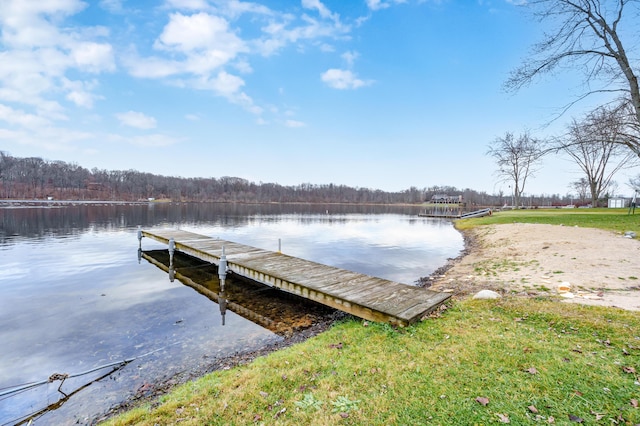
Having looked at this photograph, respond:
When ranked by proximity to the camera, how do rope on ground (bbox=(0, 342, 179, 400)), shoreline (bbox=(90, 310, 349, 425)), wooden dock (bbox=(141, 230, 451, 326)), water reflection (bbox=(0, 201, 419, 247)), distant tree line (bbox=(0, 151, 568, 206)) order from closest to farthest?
shoreline (bbox=(90, 310, 349, 425)) < rope on ground (bbox=(0, 342, 179, 400)) < wooden dock (bbox=(141, 230, 451, 326)) < water reflection (bbox=(0, 201, 419, 247)) < distant tree line (bbox=(0, 151, 568, 206))

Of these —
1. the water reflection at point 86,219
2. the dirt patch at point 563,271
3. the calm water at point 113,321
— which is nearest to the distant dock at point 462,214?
the water reflection at point 86,219

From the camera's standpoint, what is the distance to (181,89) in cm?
3331

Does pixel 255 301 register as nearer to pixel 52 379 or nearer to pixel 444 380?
pixel 52 379

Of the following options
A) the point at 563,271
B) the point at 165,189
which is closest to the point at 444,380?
the point at 563,271

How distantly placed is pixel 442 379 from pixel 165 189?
456 feet

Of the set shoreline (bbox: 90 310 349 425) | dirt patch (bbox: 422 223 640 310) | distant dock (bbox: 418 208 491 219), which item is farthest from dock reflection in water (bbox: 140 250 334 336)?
distant dock (bbox: 418 208 491 219)

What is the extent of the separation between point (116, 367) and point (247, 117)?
4435 cm

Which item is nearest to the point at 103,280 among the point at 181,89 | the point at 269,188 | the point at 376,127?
the point at 181,89

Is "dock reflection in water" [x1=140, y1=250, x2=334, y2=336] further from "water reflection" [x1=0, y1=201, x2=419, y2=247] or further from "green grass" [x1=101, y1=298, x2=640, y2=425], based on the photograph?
"water reflection" [x1=0, y1=201, x2=419, y2=247]

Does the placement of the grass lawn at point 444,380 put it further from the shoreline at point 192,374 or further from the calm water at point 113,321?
the calm water at point 113,321

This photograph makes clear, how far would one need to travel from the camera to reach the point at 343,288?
766 centimetres

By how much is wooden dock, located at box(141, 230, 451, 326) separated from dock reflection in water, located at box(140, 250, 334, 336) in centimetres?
67

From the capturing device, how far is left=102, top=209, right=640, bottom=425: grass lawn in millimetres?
3047

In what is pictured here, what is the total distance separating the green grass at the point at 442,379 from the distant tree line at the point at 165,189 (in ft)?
389
